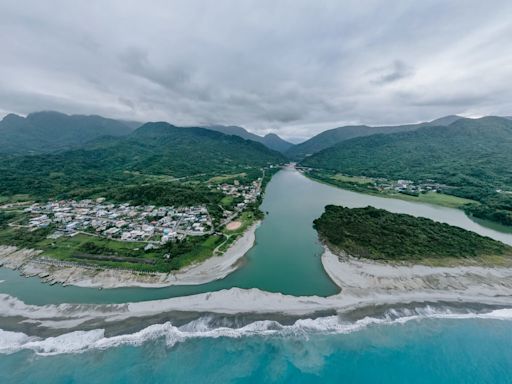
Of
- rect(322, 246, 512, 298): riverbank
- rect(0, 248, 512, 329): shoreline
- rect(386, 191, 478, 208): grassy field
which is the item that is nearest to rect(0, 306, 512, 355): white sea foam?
rect(0, 248, 512, 329): shoreline

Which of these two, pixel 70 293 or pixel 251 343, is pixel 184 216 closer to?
pixel 70 293

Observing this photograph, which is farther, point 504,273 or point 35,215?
point 35,215

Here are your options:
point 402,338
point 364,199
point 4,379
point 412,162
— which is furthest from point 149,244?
point 412,162

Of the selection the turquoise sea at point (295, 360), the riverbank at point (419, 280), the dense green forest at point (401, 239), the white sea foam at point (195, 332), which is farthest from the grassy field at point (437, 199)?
the turquoise sea at point (295, 360)

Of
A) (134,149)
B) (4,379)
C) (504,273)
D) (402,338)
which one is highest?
(134,149)

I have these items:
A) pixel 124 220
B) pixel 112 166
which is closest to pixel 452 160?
pixel 124 220

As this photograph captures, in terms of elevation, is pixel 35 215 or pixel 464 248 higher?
pixel 464 248
